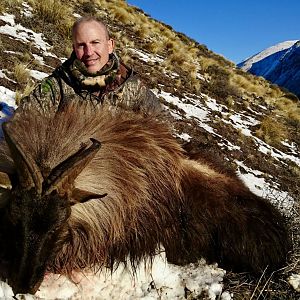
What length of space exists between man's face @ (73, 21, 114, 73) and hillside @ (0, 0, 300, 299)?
1.12m

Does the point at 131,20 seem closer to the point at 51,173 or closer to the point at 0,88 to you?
the point at 0,88

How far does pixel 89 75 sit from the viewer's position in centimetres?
481

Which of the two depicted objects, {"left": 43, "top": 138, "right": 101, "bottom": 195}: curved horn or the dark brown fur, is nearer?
{"left": 43, "top": 138, "right": 101, "bottom": 195}: curved horn

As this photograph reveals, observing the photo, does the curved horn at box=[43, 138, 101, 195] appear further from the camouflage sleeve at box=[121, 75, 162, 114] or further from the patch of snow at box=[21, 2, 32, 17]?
the patch of snow at box=[21, 2, 32, 17]

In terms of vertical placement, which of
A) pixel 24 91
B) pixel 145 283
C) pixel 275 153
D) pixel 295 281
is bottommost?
pixel 145 283

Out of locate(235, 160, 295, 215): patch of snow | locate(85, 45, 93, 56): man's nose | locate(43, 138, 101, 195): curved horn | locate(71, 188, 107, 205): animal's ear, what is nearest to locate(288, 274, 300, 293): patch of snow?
locate(71, 188, 107, 205): animal's ear

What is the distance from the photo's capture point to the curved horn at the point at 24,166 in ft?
8.82

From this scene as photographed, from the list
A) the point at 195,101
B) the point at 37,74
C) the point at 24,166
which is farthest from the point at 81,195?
the point at 195,101

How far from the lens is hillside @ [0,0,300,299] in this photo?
17.3ft

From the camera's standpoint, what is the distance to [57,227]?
288 centimetres

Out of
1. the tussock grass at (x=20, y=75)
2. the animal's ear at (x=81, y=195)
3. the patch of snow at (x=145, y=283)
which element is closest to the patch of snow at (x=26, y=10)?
the tussock grass at (x=20, y=75)

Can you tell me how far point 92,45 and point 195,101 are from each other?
5.93m

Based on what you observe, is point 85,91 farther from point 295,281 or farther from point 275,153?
point 275,153

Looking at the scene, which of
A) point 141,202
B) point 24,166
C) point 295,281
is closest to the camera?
point 24,166
